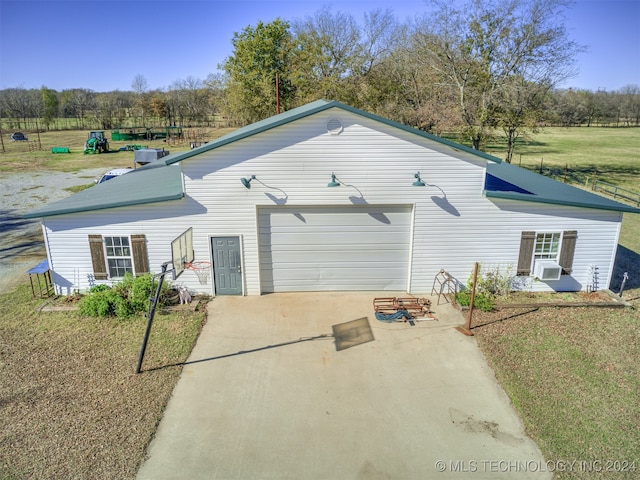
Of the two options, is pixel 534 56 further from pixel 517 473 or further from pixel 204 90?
pixel 204 90

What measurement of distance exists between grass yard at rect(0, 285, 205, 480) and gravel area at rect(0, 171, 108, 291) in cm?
377

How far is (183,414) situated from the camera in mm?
8047

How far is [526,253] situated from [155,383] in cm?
Answer: 1082

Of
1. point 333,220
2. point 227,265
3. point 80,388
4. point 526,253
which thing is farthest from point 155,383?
point 526,253

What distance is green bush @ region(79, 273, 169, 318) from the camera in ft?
38.3

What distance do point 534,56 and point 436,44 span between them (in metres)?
6.87

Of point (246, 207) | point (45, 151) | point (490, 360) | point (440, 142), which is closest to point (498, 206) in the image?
point (440, 142)

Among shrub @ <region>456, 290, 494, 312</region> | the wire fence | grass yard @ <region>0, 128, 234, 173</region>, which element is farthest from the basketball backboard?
grass yard @ <region>0, 128, 234, 173</region>

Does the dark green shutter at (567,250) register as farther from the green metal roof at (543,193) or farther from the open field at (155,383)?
the open field at (155,383)

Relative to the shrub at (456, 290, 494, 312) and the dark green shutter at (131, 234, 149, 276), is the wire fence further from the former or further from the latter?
the dark green shutter at (131, 234, 149, 276)

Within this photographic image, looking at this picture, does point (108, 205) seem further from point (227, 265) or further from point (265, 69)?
point (265, 69)

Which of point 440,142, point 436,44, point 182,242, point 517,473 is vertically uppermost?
point 436,44

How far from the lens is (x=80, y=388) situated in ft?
28.5

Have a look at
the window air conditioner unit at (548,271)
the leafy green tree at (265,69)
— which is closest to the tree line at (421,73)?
the leafy green tree at (265,69)
